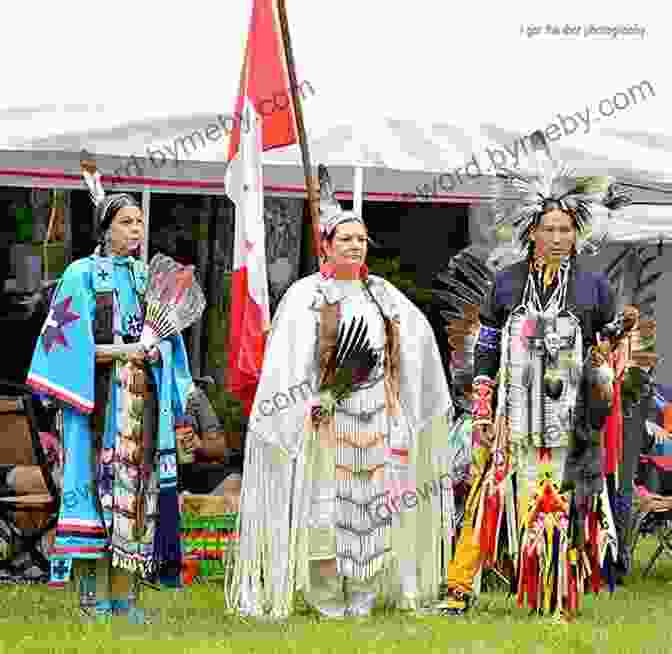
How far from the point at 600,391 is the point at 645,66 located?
159 inches

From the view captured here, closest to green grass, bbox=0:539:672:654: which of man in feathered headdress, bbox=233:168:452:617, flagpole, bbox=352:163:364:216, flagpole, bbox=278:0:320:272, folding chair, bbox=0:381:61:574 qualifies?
man in feathered headdress, bbox=233:168:452:617

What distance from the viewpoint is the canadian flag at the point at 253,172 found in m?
7.92

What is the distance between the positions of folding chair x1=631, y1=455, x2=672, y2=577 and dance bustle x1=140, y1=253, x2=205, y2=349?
8.13 feet

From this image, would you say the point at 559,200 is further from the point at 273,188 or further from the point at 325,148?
the point at 273,188

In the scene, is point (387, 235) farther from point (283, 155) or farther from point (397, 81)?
point (283, 155)

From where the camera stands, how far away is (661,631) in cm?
730

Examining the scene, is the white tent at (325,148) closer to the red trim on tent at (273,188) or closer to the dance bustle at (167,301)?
the red trim on tent at (273,188)

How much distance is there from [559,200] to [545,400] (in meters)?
0.74

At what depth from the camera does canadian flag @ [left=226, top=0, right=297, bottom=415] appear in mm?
7922

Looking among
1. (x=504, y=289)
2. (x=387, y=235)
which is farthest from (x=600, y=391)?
(x=387, y=235)

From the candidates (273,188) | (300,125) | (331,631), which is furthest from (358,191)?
(331,631)

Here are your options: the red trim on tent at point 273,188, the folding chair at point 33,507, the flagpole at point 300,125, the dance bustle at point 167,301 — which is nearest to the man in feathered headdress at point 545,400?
the flagpole at point 300,125

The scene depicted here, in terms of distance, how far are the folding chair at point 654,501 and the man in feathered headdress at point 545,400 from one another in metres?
1.52

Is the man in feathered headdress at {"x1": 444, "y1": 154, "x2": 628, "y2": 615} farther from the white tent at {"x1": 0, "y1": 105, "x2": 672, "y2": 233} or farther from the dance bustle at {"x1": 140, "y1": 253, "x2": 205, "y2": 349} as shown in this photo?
the white tent at {"x1": 0, "y1": 105, "x2": 672, "y2": 233}
